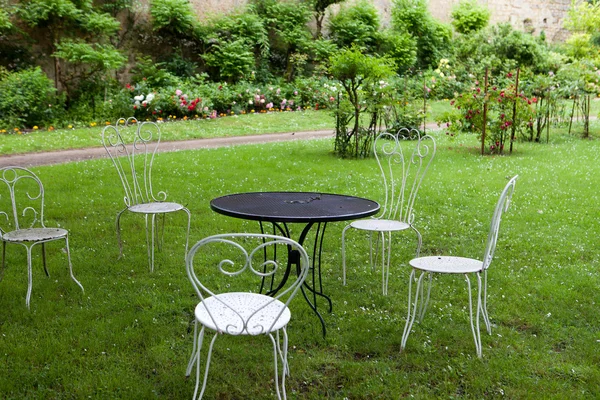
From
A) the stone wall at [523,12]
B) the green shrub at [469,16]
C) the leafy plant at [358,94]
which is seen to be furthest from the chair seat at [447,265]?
the green shrub at [469,16]

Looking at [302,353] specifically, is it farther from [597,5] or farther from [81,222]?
[597,5]

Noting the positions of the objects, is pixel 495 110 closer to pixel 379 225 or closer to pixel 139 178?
pixel 139 178

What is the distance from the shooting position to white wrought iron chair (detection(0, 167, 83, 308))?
142 inches

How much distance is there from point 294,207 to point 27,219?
3.13 metres

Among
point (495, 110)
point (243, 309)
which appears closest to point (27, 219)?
point (243, 309)

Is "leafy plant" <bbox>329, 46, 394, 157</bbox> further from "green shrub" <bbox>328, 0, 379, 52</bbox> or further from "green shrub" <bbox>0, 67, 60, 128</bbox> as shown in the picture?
"green shrub" <bbox>328, 0, 379, 52</bbox>

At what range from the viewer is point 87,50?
1168cm

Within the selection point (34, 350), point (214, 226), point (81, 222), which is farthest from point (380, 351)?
point (81, 222)

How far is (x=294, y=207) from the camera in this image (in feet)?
11.2

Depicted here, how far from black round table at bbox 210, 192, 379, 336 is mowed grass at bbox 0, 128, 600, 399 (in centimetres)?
37

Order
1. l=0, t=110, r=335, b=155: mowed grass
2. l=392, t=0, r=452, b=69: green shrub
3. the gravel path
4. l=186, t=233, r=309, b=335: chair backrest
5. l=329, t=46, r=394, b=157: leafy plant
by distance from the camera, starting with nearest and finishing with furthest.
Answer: l=186, t=233, r=309, b=335: chair backrest → the gravel path → l=329, t=46, r=394, b=157: leafy plant → l=0, t=110, r=335, b=155: mowed grass → l=392, t=0, r=452, b=69: green shrub

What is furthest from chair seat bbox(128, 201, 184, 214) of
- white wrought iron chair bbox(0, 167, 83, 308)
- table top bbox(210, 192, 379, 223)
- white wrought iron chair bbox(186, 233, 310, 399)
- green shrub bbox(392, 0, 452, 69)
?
green shrub bbox(392, 0, 452, 69)

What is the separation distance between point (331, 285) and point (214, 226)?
1551mm

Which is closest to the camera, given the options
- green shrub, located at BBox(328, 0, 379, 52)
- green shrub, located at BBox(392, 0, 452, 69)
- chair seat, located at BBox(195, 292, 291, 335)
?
chair seat, located at BBox(195, 292, 291, 335)
